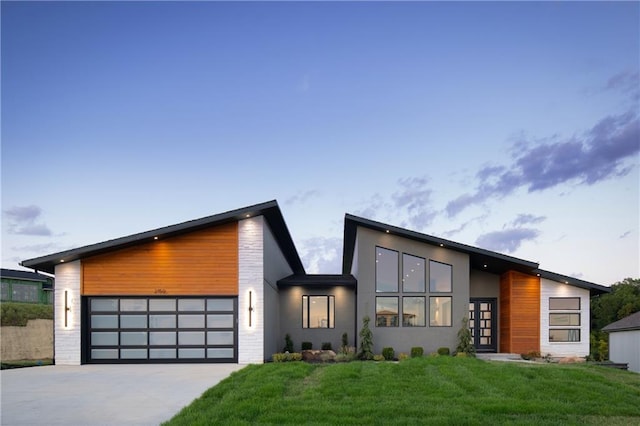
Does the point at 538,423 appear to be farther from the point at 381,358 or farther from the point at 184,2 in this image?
the point at 184,2

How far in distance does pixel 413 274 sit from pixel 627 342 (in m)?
10.3

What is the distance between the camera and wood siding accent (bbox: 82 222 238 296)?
52.1 feet

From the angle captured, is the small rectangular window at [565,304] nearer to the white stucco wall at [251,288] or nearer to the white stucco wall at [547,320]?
the white stucco wall at [547,320]

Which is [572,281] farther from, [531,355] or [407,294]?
[407,294]

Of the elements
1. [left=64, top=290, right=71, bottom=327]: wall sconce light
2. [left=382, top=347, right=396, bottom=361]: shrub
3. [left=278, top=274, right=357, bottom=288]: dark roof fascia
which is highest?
[left=278, top=274, right=357, bottom=288]: dark roof fascia

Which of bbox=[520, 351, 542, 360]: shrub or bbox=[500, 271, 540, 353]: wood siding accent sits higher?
bbox=[500, 271, 540, 353]: wood siding accent

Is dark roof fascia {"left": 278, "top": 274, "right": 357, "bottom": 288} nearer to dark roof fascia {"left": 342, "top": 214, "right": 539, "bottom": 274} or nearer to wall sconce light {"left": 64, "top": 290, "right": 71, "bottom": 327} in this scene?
dark roof fascia {"left": 342, "top": 214, "right": 539, "bottom": 274}

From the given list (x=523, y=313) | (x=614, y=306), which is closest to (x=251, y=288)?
(x=523, y=313)

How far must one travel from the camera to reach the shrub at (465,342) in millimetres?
17609

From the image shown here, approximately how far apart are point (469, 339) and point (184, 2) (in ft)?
47.7

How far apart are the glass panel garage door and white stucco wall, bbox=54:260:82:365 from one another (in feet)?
1.25

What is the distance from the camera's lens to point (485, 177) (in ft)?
89.8

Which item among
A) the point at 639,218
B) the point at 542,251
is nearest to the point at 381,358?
the point at 639,218

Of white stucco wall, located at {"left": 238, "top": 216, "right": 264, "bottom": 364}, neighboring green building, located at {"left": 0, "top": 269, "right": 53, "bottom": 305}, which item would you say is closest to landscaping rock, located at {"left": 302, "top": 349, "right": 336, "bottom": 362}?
white stucco wall, located at {"left": 238, "top": 216, "right": 264, "bottom": 364}
